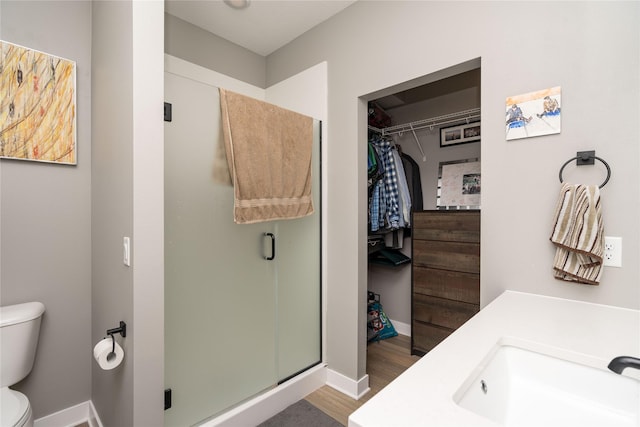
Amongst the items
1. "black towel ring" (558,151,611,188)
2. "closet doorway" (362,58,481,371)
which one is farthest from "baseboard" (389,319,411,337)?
"black towel ring" (558,151,611,188)

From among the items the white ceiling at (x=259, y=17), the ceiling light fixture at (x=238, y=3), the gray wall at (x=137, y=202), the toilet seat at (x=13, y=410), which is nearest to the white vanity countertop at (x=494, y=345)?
the gray wall at (x=137, y=202)

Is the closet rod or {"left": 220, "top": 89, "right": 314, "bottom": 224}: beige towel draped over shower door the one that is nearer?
{"left": 220, "top": 89, "right": 314, "bottom": 224}: beige towel draped over shower door

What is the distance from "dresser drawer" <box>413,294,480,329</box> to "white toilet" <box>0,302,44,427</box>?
8.17 ft

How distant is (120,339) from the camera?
1.34 metres

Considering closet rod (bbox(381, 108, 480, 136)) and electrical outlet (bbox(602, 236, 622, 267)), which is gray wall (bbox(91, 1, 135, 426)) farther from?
closet rod (bbox(381, 108, 480, 136))

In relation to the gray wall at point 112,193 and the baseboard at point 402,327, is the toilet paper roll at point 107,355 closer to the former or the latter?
the gray wall at point 112,193

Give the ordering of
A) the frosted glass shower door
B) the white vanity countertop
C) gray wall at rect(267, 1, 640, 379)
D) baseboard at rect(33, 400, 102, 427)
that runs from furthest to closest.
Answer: baseboard at rect(33, 400, 102, 427)
the frosted glass shower door
gray wall at rect(267, 1, 640, 379)
the white vanity countertop

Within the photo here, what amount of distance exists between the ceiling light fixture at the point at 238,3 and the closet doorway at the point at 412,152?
1.19 m

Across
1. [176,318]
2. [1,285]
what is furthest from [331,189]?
[1,285]

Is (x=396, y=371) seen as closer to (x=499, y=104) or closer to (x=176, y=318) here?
(x=176, y=318)

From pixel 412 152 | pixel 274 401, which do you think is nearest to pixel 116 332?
pixel 274 401

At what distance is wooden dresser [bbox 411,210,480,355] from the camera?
7.66 feet

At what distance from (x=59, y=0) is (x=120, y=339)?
1.91 metres

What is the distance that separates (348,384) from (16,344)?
73.5 inches
